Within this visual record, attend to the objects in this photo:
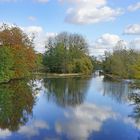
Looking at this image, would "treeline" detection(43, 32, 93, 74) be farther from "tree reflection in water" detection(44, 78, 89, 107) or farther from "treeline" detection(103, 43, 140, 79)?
"tree reflection in water" detection(44, 78, 89, 107)

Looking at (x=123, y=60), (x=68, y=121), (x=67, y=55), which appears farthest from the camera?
(x=67, y=55)

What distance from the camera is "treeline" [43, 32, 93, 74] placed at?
322 feet

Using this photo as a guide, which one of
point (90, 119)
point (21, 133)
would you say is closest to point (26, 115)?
point (90, 119)

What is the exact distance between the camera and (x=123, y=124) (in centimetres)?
2141

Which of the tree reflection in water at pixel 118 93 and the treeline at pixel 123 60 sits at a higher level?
the treeline at pixel 123 60

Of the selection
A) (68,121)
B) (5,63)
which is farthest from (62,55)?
(68,121)

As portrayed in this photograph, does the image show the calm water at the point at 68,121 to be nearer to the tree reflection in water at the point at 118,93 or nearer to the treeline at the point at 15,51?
the tree reflection in water at the point at 118,93

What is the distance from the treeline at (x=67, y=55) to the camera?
98.1 metres

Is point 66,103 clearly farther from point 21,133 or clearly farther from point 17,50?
point 17,50

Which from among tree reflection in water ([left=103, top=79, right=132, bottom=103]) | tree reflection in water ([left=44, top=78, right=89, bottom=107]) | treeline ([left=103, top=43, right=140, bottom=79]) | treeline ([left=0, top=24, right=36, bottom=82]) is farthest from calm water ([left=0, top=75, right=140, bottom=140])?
treeline ([left=103, top=43, right=140, bottom=79])

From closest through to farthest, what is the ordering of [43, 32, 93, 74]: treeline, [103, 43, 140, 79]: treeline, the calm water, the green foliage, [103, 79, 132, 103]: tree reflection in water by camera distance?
the calm water < [103, 79, 132, 103]: tree reflection in water < the green foliage < [103, 43, 140, 79]: treeline < [43, 32, 93, 74]: treeline

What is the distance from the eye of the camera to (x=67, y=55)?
98125 mm

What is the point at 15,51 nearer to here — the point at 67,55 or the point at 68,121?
the point at 67,55

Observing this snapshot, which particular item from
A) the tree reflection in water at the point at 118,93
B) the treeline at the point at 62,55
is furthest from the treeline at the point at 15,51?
the tree reflection in water at the point at 118,93
